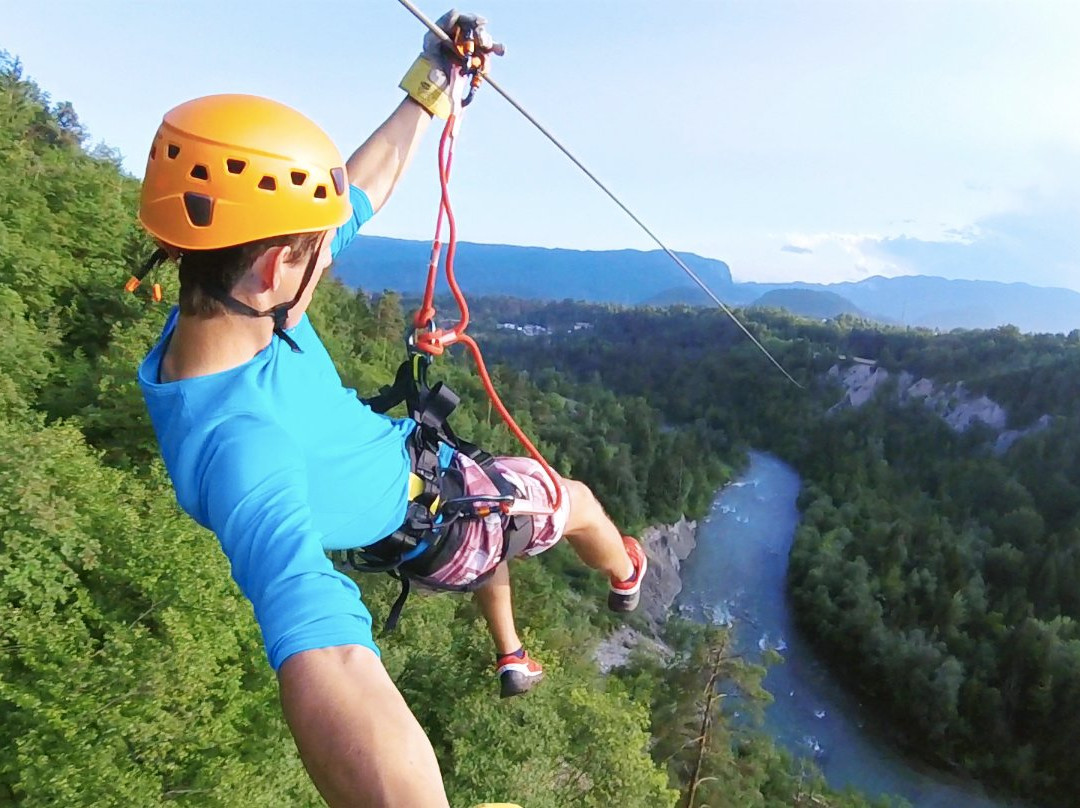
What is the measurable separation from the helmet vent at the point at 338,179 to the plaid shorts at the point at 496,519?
811 millimetres

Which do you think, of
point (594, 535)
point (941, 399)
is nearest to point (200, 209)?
point (594, 535)

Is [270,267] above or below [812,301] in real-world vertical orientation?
below

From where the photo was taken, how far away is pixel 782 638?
1109 inches

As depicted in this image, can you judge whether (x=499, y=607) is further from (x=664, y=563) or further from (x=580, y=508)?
(x=664, y=563)

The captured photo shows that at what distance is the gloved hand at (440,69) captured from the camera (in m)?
1.81

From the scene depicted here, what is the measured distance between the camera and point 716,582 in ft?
106

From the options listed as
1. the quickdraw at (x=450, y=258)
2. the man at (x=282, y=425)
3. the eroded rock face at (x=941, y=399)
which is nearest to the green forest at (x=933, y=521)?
the eroded rock face at (x=941, y=399)

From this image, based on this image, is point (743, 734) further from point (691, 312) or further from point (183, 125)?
point (691, 312)

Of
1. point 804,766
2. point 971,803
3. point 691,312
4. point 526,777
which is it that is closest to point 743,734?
point 804,766

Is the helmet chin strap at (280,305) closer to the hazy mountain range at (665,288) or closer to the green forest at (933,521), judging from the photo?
the green forest at (933,521)

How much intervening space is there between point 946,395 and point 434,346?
Answer: 43322 mm

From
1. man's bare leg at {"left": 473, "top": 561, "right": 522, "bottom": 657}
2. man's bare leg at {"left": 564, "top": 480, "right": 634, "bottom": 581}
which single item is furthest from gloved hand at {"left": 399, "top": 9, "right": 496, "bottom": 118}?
man's bare leg at {"left": 473, "top": 561, "right": 522, "bottom": 657}

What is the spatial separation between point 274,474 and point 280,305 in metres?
0.32

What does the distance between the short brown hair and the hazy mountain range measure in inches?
3201
